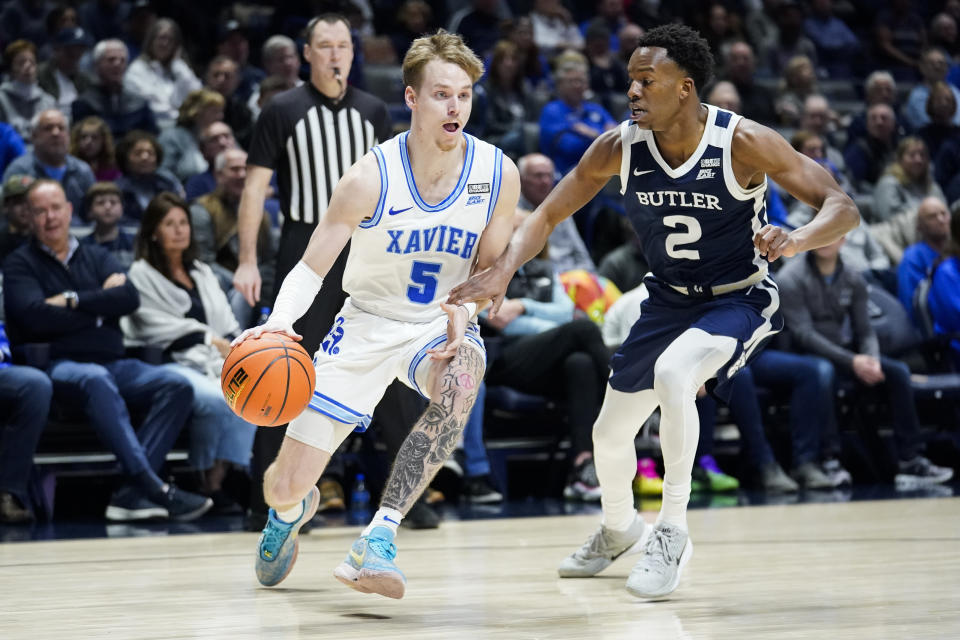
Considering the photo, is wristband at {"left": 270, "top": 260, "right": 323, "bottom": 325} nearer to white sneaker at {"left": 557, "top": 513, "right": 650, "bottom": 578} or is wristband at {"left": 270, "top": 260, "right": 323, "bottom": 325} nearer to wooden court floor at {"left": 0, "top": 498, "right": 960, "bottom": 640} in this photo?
wooden court floor at {"left": 0, "top": 498, "right": 960, "bottom": 640}

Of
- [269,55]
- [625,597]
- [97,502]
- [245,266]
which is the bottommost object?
[97,502]

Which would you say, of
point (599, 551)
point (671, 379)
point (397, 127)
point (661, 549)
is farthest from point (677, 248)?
point (397, 127)

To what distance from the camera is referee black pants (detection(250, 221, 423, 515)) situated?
544cm

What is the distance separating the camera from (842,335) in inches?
315

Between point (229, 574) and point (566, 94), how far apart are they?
5741mm

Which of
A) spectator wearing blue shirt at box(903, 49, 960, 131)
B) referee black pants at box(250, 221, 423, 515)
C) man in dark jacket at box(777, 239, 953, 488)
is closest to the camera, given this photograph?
referee black pants at box(250, 221, 423, 515)

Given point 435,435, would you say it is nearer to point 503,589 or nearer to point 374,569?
point 374,569

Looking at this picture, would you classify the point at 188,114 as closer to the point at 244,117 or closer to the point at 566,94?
the point at 244,117

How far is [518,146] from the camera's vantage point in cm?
964

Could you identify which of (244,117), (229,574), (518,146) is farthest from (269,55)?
(229,574)

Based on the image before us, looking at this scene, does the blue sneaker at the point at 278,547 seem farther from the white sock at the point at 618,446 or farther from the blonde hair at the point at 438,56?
the blonde hair at the point at 438,56

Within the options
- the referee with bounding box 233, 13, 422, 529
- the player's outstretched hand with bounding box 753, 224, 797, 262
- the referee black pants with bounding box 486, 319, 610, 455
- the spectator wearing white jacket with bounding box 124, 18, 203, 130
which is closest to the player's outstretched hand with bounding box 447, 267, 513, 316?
the player's outstretched hand with bounding box 753, 224, 797, 262

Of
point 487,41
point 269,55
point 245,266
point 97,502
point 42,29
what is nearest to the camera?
point 245,266

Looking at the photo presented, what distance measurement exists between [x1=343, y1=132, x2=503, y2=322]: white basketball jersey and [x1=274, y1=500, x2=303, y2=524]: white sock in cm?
68
